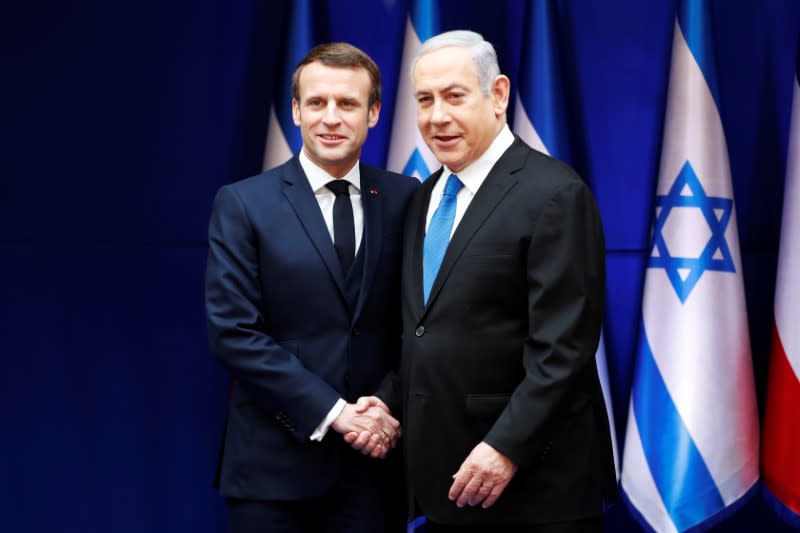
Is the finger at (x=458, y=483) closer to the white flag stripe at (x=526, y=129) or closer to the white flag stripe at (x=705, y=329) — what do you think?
the white flag stripe at (x=705, y=329)

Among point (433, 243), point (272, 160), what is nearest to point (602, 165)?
point (272, 160)

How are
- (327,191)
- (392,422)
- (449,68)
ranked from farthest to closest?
(327,191) → (392,422) → (449,68)

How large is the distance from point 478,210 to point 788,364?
4.34ft

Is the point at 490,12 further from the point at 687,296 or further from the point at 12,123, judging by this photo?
the point at 12,123

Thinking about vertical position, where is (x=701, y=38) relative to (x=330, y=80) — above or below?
above

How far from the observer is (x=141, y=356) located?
9.39 ft

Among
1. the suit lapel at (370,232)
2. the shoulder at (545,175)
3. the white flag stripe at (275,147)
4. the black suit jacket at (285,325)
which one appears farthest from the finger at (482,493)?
the white flag stripe at (275,147)

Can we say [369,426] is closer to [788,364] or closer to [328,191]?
[328,191]

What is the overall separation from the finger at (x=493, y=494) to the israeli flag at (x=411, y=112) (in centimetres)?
124

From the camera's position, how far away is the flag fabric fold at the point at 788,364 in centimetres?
243

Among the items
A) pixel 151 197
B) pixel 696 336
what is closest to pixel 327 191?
pixel 151 197

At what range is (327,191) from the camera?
1925 mm

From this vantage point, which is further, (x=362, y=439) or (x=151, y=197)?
(x=151, y=197)

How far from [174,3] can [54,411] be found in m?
1.45
